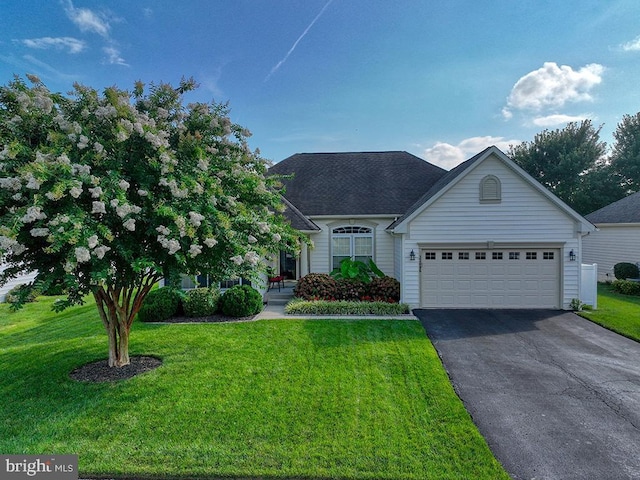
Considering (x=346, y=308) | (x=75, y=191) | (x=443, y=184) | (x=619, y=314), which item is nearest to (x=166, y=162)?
(x=75, y=191)

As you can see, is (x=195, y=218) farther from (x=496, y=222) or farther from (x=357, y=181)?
(x=357, y=181)

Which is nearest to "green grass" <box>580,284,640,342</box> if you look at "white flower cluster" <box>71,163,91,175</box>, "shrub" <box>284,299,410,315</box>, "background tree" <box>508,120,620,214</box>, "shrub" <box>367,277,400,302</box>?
"shrub" <box>284,299,410,315</box>

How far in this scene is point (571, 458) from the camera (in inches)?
151

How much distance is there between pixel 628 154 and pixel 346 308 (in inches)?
1442

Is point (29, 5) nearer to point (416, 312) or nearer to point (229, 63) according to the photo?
point (229, 63)

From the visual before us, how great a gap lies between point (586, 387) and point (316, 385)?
4776 mm

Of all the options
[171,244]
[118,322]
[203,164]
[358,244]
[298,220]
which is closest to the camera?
[171,244]

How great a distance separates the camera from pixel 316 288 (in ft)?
39.3

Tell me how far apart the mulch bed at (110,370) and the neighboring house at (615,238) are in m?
20.4

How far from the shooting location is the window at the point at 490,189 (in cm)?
1090

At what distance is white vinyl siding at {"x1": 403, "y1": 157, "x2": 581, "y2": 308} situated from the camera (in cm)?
1081

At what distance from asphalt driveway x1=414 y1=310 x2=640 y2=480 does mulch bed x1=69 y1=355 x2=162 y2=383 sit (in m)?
6.03

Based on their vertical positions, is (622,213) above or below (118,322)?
above

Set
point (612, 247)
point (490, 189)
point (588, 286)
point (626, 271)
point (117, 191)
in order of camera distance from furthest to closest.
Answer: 1. point (612, 247)
2. point (626, 271)
3. point (588, 286)
4. point (490, 189)
5. point (117, 191)
